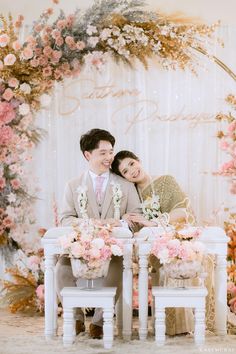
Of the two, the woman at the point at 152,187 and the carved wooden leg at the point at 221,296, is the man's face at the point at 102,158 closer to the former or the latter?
the woman at the point at 152,187

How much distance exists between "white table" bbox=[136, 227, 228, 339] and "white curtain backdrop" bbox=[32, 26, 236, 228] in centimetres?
98

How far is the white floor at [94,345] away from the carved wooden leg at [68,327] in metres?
0.04

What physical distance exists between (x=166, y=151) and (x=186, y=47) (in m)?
0.87

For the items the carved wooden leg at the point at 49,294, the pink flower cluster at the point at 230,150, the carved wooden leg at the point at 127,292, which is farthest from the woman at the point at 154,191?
the carved wooden leg at the point at 49,294

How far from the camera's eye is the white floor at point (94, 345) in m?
4.20

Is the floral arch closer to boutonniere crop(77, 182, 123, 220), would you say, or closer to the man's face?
the man's face

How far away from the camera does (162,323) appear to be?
439 cm

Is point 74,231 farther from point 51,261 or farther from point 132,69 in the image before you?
point 132,69

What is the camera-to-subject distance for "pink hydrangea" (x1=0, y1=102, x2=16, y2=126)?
221 inches

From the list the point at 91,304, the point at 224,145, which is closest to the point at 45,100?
the point at 224,145

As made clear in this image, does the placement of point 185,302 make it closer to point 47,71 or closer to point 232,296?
point 232,296

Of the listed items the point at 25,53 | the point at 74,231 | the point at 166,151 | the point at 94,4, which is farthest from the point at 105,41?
the point at 74,231

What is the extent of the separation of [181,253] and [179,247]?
4cm

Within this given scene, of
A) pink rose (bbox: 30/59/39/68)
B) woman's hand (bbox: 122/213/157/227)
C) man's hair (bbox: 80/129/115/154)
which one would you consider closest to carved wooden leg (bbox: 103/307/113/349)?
woman's hand (bbox: 122/213/157/227)
